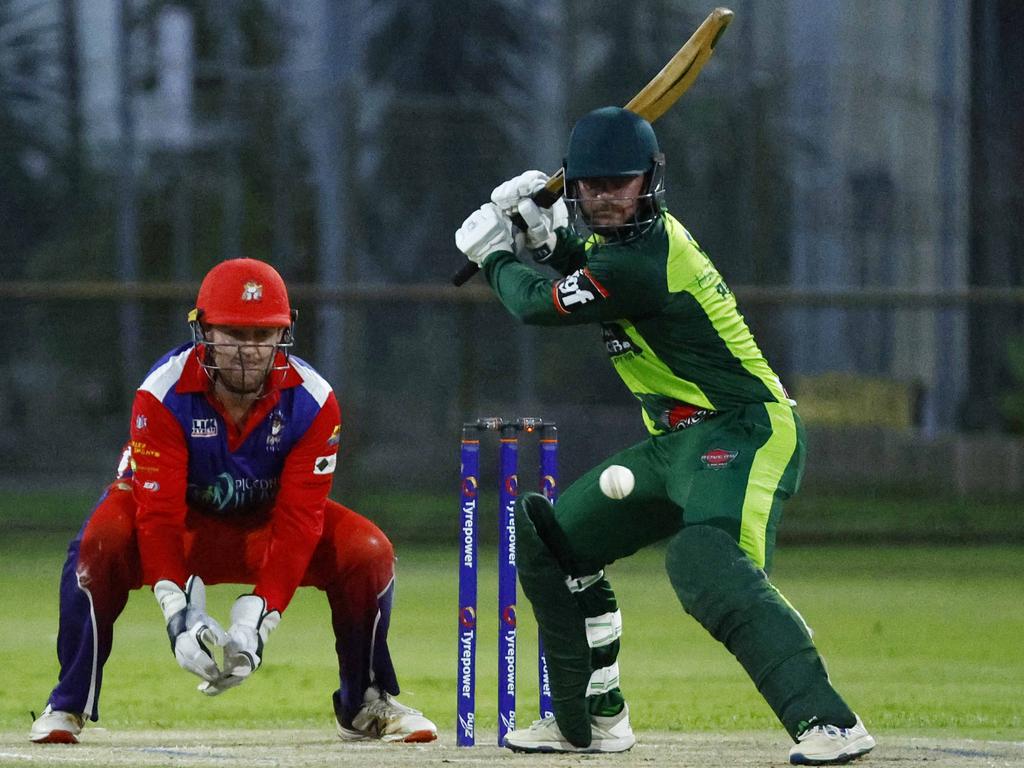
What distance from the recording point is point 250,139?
49.2ft

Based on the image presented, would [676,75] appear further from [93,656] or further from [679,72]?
[93,656]

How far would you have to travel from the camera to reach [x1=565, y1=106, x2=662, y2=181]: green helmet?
5328mm

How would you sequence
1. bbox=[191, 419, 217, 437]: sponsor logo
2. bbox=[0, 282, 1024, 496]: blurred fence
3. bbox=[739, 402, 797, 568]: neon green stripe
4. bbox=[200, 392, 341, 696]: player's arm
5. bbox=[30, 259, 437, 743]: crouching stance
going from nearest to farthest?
bbox=[739, 402, 797, 568]: neon green stripe, bbox=[200, 392, 341, 696]: player's arm, bbox=[30, 259, 437, 743]: crouching stance, bbox=[191, 419, 217, 437]: sponsor logo, bbox=[0, 282, 1024, 496]: blurred fence

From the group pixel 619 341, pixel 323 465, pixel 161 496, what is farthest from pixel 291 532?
pixel 619 341

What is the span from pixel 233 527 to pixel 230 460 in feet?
1.04

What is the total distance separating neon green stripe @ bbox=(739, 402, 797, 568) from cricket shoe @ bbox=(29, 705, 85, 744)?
2085 mm

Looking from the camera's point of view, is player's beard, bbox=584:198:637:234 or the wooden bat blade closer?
player's beard, bbox=584:198:637:234

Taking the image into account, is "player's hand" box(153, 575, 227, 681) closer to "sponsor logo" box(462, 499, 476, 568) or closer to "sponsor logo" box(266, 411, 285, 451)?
"sponsor logo" box(266, 411, 285, 451)

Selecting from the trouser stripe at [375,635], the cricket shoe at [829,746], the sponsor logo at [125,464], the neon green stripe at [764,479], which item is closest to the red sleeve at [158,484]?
the sponsor logo at [125,464]

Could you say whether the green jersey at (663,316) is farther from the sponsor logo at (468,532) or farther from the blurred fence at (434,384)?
the blurred fence at (434,384)

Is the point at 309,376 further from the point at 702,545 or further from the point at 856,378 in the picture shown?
the point at 856,378

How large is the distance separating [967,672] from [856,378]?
19.4 feet

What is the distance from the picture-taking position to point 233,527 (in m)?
6.05

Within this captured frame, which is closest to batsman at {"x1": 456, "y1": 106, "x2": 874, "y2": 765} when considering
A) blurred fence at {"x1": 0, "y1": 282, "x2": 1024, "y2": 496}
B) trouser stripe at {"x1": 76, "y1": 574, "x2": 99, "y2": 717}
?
trouser stripe at {"x1": 76, "y1": 574, "x2": 99, "y2": 717}
